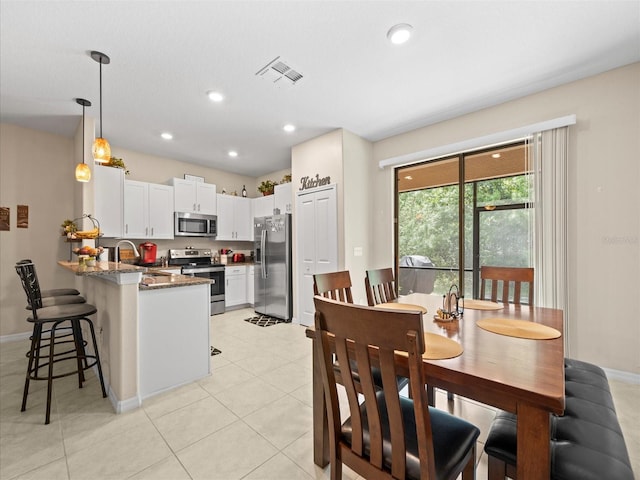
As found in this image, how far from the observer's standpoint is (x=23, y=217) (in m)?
3.70

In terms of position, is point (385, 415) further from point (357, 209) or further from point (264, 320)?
point (264, 320)

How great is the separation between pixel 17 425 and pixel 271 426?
1734mm

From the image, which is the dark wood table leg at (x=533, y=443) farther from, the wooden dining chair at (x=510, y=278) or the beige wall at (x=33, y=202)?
the beige wall at (x=33, y=202)

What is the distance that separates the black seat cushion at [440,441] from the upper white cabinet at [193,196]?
4.77 meters

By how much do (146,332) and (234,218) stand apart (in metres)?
3.64

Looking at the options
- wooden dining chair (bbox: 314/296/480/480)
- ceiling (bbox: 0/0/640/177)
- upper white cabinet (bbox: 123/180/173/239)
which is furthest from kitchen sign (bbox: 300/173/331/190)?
wooden dining chair (bbox: 314/296/480/480)

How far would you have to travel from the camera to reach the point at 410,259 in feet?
13.5

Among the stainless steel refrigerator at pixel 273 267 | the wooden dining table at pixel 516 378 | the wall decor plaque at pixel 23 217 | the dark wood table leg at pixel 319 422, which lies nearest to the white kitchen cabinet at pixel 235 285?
the stainless steel refrigerator at pixel 273 267

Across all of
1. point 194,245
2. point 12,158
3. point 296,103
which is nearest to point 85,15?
point 296,103

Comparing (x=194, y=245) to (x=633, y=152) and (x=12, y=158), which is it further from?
(x=633, y=152)

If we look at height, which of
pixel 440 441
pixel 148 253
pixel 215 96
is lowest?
pixel 440 441

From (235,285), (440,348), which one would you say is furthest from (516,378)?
(235,285)

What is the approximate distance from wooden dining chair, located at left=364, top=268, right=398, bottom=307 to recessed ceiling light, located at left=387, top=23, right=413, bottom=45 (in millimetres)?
1815

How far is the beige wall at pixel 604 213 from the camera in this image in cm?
244
